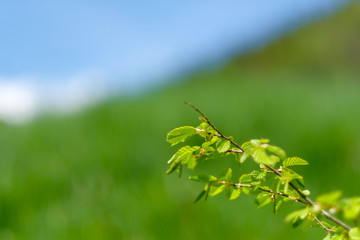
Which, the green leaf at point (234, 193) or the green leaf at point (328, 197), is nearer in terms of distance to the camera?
→ the green leaf at point (328, 197)

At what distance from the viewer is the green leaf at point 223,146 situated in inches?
28.6

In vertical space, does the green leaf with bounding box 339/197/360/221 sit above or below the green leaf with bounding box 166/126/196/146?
below

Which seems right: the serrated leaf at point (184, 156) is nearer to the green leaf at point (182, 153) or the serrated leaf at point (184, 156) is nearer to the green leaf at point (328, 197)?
the green leaf at point (182, 153)

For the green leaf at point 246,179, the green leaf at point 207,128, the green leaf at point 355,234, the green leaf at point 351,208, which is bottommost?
the green leaf at point 355,234

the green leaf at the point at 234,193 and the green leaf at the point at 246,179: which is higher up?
the green leaf at the point at 246,179

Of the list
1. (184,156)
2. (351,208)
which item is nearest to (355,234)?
(351,208)

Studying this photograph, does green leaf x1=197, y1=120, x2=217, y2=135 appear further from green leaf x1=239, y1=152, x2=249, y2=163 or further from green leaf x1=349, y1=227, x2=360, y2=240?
green leaf x1=349, y1=227, x2=360, y2=240

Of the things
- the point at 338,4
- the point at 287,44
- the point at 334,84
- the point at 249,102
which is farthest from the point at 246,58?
the point at 249,102

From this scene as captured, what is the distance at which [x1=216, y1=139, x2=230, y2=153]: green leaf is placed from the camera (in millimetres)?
726

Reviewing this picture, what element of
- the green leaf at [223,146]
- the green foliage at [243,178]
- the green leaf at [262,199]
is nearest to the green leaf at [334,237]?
the green foliage at [243,178]

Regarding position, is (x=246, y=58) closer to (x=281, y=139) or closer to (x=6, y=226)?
(x=281, y=139)

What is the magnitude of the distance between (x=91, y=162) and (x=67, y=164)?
21 cm

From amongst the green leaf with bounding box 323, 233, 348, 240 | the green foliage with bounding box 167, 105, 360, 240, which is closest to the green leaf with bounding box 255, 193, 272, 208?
the green foliage with bounding box 167, 105, 360, 240

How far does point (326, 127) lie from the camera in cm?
433
